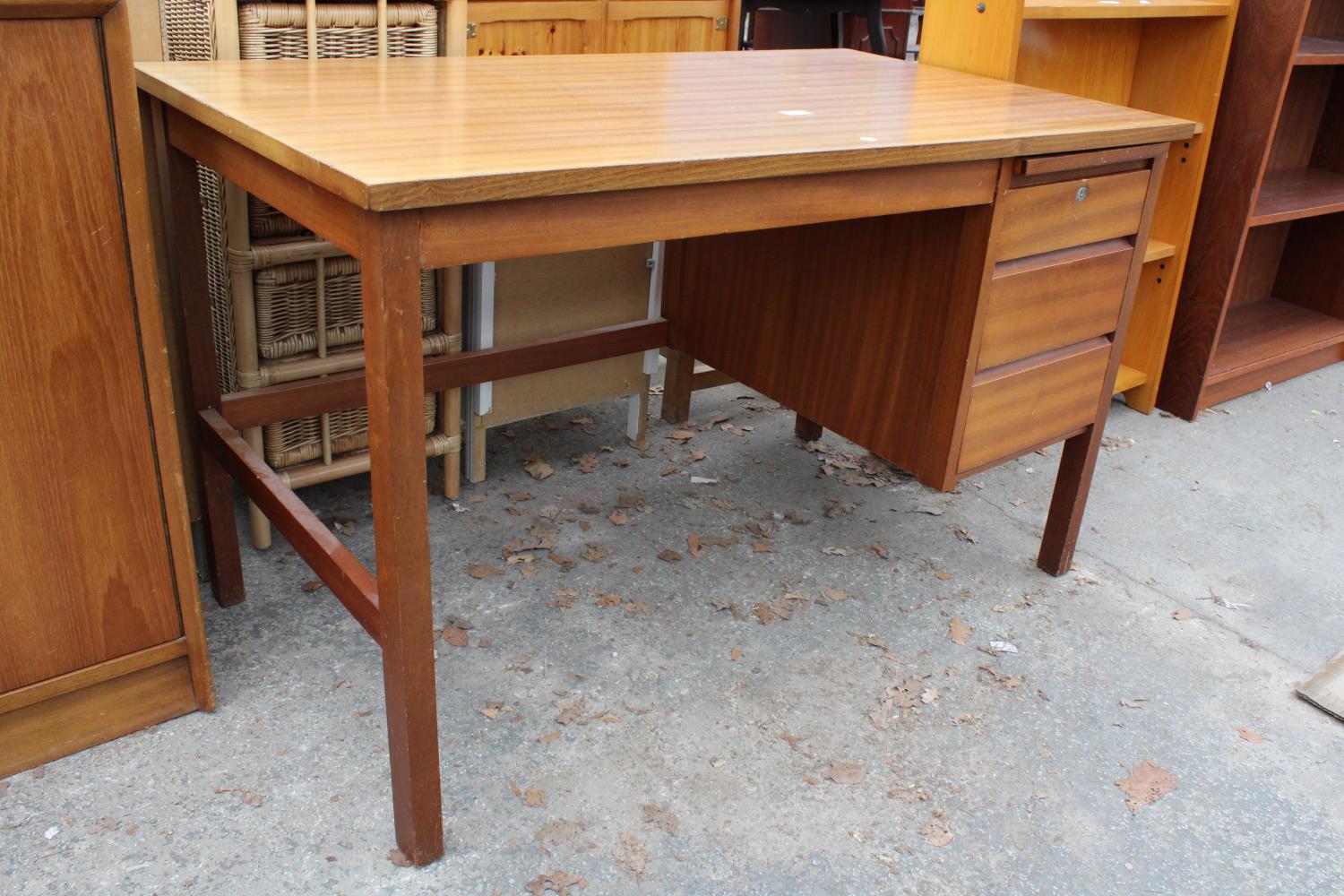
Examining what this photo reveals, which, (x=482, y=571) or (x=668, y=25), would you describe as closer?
(x=482, y=571)

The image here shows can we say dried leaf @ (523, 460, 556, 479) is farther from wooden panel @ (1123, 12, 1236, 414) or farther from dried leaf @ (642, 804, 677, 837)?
wooden panel @ (1123, 12, 1236, 414)

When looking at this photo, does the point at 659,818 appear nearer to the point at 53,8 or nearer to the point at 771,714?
the point at 771,714

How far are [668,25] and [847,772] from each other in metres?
1.69

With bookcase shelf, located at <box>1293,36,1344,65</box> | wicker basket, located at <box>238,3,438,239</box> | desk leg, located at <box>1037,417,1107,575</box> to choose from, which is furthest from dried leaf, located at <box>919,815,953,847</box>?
bookcase shelf, located at <box>1293,36,1344,65</box>

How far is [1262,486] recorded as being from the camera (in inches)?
109

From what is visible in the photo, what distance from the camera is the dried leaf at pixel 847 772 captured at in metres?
1.70

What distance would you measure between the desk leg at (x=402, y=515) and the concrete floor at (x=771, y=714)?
0.39ft

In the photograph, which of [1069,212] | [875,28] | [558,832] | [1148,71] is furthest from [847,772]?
[875,28]

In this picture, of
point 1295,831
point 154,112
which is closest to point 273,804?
point 154,112

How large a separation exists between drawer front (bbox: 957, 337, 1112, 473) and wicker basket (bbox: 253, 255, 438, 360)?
999mm

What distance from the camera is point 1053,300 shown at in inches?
75.7

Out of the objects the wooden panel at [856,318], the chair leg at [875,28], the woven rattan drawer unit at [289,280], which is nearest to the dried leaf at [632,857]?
the wooden panel at [856,318]

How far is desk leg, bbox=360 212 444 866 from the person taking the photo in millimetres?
1175

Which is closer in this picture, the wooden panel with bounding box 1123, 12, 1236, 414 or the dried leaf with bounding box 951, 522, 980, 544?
the dried leaf with bounding box 951, 522, 980, 544
